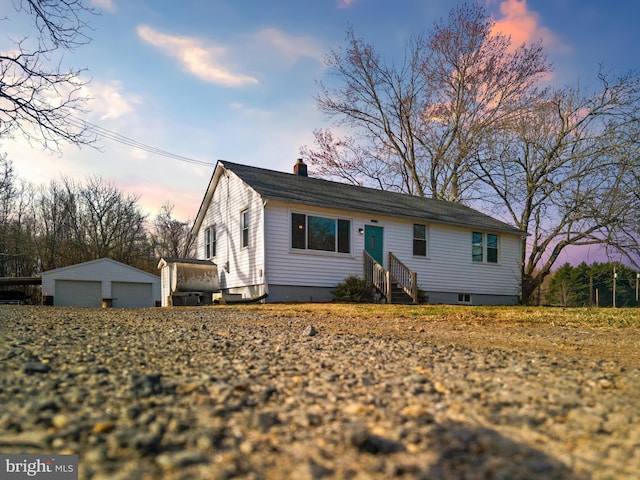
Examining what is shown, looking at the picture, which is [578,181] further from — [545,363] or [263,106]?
[545,363]

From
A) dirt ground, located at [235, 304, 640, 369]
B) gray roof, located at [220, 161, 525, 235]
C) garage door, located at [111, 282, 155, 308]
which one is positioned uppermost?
gray roof, located at [220, 161, 525, 235]

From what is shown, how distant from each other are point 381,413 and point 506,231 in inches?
693

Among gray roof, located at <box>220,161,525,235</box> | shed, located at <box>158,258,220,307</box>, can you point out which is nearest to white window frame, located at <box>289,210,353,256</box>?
gray roof, located at <box>220,161,525,235</box>

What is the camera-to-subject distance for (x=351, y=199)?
50.8 ft

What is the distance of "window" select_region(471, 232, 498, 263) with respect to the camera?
17.5 m

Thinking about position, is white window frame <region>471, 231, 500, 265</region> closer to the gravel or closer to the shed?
the shed

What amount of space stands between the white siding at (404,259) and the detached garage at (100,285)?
961 centimetres

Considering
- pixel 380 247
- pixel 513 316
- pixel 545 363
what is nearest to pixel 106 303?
pixel 380 247

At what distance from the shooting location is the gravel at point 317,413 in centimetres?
152

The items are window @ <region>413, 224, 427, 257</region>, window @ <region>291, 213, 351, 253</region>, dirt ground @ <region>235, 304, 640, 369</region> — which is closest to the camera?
dirt ground @ <region>235, 304, 640, 369</region>

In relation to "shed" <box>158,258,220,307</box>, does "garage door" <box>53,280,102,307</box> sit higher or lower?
lower

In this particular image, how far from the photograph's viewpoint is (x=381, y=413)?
6.75ft

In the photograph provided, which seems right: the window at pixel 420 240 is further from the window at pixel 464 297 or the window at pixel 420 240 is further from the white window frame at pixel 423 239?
the window at pixel 464 297

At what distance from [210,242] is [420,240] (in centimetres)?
806
